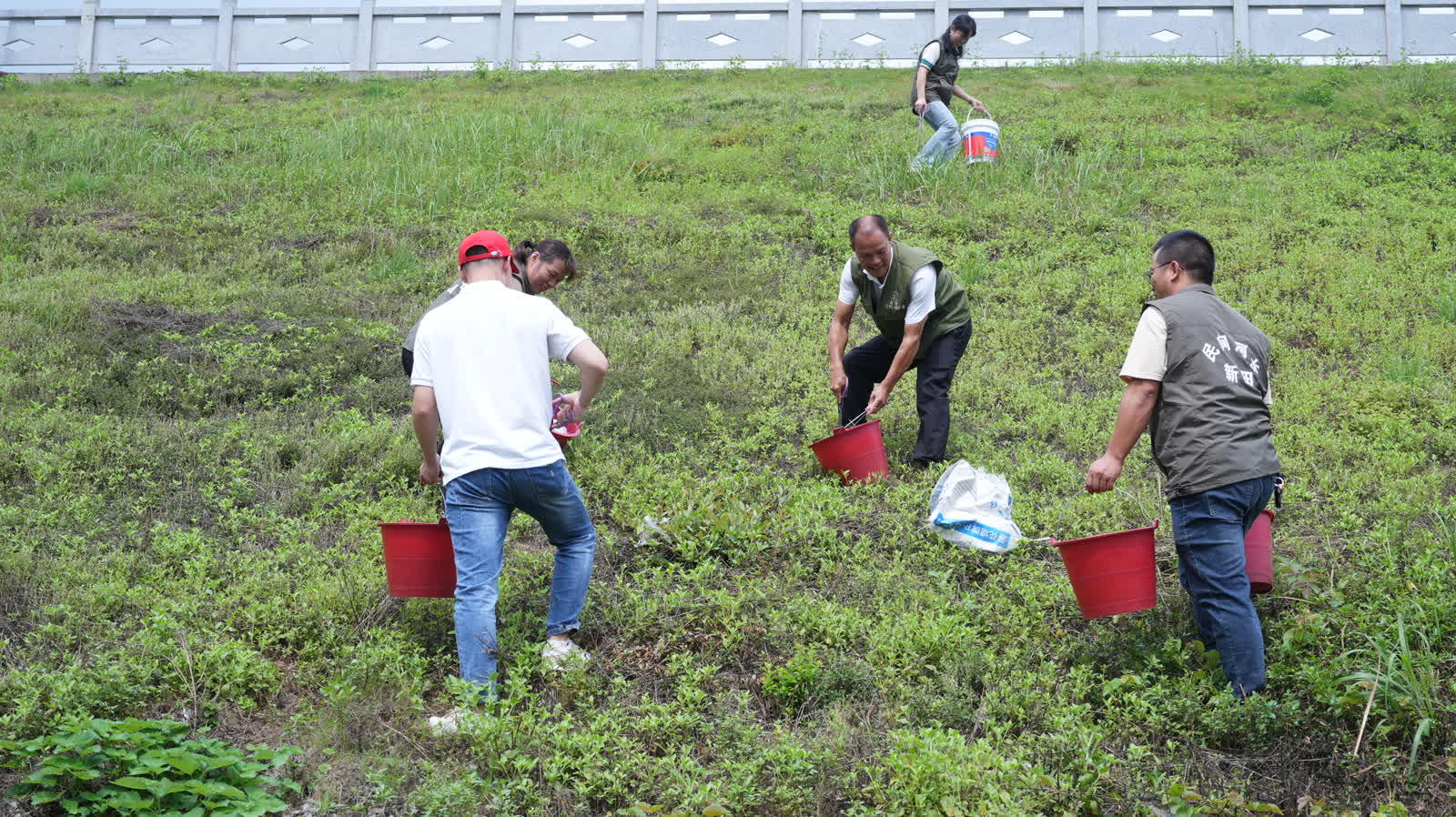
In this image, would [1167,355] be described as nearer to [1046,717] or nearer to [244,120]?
[1046,717]

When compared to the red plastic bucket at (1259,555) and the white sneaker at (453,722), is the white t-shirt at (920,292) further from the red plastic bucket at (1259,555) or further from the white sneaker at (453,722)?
the white sneaker at (453,722)

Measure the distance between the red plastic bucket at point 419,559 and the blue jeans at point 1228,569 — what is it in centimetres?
264

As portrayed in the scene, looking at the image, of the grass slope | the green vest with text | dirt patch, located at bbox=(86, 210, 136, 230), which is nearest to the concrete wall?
the grass slope

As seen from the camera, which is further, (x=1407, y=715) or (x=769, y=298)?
(x=769, y=298)

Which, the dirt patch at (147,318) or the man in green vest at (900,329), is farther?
the dirt patch at (147,318)

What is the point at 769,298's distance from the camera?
884cm

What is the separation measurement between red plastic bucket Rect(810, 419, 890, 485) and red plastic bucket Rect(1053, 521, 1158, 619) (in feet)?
6.06

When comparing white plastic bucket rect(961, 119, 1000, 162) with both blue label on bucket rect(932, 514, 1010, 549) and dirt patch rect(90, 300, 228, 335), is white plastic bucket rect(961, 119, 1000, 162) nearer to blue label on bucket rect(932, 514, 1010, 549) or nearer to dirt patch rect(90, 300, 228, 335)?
blue label on bucket rect(932, 514, 1010, 549)

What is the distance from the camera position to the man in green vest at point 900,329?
562 centimetres

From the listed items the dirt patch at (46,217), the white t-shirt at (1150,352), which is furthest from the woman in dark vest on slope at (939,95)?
the dirt patch at (46,217)

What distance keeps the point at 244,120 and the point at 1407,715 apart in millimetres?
13697

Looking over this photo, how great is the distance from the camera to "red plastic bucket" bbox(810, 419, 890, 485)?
5660 millimetres

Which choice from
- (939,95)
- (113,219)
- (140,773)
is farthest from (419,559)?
(939,95)

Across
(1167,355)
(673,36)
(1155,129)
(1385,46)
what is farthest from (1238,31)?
(1167,355)
